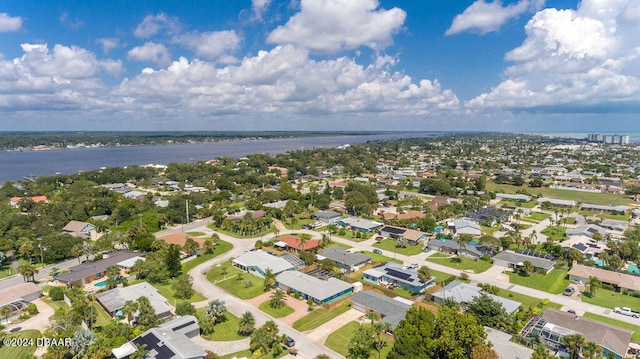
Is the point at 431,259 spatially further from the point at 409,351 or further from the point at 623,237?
the point at 623,237

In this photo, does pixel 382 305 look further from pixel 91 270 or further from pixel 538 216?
pixel 538 216

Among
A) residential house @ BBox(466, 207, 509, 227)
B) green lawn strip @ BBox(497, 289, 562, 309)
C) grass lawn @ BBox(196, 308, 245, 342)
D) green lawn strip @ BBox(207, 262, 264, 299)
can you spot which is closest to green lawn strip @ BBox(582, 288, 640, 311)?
green lawn strip @ BBox(497, 289, 562, 309)

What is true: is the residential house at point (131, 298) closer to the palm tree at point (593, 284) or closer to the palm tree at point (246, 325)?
the palm tree at point (246, 325)

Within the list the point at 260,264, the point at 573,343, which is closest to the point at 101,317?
the point at 260,264

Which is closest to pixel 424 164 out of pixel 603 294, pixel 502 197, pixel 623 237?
pixel 502 197

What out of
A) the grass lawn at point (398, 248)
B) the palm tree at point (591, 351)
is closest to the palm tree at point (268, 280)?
the grass lawn at point (398, 248)

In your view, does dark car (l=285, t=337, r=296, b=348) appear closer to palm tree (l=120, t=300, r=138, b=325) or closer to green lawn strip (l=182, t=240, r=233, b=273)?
palm tree (l=120, t=300, r=138, b=325)
